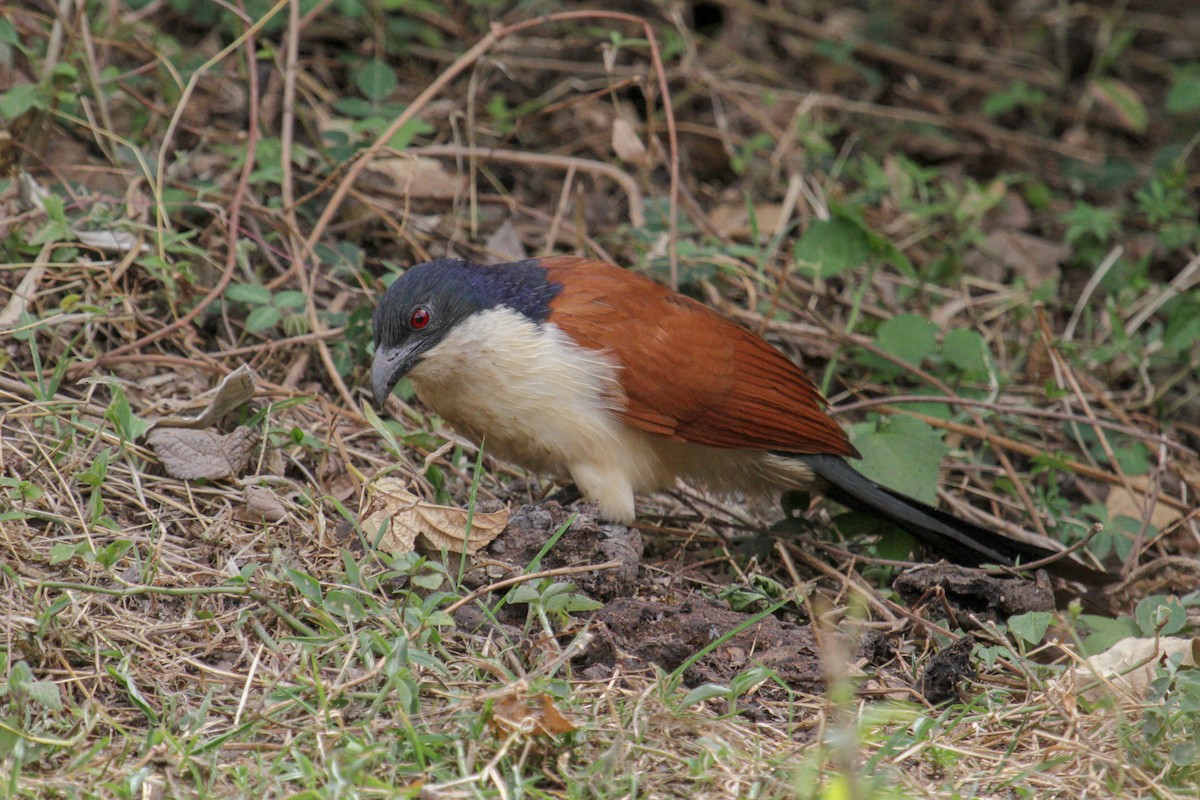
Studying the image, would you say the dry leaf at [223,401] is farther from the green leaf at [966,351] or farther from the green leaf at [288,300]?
the green leaf at [966,351]

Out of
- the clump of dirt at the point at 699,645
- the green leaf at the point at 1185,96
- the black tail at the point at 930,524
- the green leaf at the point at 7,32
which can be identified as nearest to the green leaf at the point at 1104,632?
the black tail at the point at 930,524

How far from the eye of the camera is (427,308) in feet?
11.8

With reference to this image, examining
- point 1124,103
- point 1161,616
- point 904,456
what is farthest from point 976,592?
point 1124,103

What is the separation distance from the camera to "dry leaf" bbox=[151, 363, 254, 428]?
11.8 ft

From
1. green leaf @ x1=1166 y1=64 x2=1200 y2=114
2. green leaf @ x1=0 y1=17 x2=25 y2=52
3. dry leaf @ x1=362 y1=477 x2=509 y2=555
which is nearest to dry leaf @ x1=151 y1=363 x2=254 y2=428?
dry leaf @ x1=362 y1=477 x2=509 y2=555

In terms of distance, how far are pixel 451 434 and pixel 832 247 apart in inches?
66.5

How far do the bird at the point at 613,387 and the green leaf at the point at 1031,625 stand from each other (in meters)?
0.47

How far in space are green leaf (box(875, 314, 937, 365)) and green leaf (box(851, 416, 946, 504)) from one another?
0.53 m

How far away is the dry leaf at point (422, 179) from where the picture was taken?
5.02 m

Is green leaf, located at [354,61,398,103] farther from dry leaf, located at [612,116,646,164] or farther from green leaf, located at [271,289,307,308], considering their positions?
green leaf, located at [271,289,307,308]

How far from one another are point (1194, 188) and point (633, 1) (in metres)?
2.81

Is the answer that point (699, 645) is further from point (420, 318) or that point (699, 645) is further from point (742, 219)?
point (742, 219)

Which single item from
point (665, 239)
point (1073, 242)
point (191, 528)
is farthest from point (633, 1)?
point (191, 528)

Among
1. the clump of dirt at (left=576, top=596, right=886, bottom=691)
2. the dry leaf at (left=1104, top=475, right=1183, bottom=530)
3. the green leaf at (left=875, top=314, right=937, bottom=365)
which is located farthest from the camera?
A: the green leaf at (left=875, top=314, right=937, bottom=365)
